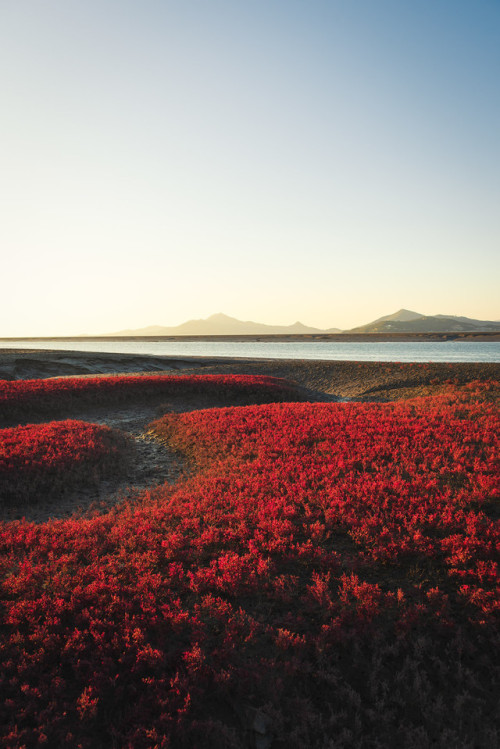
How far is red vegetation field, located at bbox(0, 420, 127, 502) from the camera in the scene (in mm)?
10617

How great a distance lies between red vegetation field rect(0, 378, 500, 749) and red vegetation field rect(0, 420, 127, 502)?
2.56 metres

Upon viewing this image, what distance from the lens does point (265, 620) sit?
514cm

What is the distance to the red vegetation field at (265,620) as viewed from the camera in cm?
393

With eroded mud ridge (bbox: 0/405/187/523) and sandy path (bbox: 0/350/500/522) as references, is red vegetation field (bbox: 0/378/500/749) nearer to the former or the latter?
eroded mud ridge (bbox: 0/405/187/523)

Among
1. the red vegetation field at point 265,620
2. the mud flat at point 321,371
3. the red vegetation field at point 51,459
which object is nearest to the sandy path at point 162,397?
the mud flat at point 321,371

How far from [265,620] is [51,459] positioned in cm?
908

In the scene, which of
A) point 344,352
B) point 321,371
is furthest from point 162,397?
point 344,352

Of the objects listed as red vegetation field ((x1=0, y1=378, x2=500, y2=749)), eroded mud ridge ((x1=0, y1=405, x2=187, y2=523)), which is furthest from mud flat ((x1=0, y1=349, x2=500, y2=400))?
red vegetation field ((x1=0, y1=378, x2=500, y2=749))

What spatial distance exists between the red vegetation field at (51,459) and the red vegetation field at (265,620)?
2557 millimetres

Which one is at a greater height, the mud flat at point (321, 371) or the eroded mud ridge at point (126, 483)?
the mud flat at point (321, 371)

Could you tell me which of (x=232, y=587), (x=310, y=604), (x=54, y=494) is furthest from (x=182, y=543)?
(x=54, y=494)

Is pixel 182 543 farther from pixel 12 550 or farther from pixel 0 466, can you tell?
pixel 0 466

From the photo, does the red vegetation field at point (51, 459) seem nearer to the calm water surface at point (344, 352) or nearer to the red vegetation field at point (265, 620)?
the red vegetation field at point (265, 620)

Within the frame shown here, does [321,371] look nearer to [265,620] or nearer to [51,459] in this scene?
[51,459]
